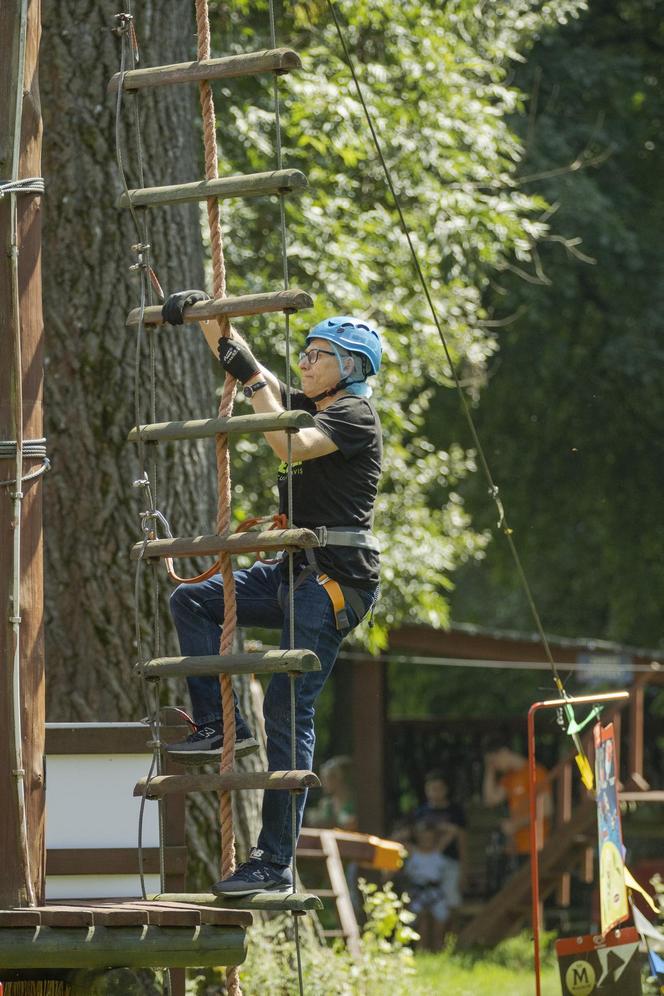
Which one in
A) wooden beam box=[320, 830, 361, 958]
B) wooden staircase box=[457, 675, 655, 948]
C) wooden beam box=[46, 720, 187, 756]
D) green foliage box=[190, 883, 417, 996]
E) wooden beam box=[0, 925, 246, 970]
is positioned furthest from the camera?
wooden staircase box=[457, 675, 655, 948]

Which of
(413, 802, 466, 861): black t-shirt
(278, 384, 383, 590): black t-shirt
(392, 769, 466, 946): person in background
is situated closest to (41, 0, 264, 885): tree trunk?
(278, 384, 383, 590): black t-shirt

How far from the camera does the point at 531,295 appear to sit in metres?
19.7

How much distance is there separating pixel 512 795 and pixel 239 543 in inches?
550

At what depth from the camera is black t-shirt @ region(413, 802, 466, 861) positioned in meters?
17.5

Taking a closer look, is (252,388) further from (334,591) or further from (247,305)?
(334,591)

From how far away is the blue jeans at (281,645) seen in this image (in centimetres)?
546

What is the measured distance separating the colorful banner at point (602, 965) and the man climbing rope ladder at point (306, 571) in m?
1.70

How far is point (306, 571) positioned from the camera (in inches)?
222

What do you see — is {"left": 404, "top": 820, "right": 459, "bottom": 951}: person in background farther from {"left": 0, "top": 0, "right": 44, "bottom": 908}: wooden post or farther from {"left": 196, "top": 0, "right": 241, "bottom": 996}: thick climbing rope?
{"left": 0, "top": 0, "right": 44, "bottom": 908}: wooden post

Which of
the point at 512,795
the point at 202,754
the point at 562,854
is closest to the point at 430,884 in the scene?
the point at 562,854

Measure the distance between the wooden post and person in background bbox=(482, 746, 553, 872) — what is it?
42.3 feet

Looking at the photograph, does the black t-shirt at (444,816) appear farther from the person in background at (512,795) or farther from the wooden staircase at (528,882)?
the wooden staircase at (528,882)

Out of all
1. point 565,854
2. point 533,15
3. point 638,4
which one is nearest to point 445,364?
point 533,15

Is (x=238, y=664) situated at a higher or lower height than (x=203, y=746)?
higher
